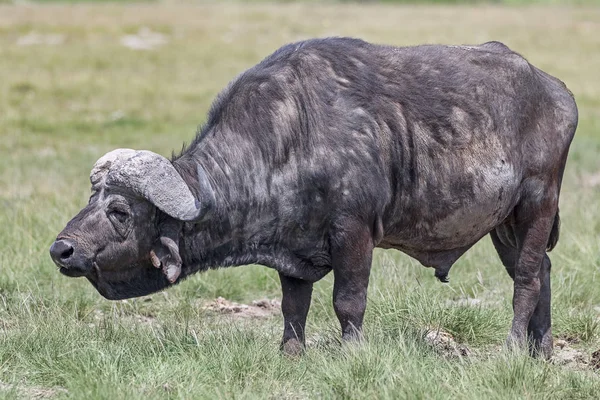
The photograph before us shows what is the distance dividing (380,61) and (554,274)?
10.4 feet

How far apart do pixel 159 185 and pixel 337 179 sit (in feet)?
3.49

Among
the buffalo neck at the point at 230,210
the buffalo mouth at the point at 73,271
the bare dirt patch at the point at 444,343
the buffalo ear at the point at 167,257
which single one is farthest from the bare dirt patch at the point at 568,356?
the buffalo mouth at the point at 73,271

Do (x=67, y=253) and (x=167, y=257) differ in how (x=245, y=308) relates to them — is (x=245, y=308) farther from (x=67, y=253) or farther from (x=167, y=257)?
(x=67, y=253)

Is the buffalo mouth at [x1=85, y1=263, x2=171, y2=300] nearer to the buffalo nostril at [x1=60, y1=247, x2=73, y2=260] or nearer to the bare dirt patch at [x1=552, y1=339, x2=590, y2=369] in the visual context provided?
the buffalo nostril at [x1=60, y1=247, x2=73, y2=260]

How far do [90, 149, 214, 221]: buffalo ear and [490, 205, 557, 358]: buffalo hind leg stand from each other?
91.4 inches

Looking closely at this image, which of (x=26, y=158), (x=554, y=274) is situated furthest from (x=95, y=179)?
(x=26, y=158)

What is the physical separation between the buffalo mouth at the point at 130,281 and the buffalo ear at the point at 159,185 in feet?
1.74

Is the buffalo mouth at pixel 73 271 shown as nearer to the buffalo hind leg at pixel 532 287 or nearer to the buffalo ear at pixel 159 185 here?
the buffalo ear at pixel 159 185

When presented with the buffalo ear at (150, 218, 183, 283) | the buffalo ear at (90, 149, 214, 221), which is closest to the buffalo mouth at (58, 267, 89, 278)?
the buffalo ear at (150, 218, 183, 283)

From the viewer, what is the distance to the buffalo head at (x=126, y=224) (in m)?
5.59

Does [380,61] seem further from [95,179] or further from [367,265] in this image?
[95,179]

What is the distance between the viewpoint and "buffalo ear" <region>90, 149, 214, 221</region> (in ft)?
18.3

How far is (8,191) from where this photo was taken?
41.2 feet

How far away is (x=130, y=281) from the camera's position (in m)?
5.95
